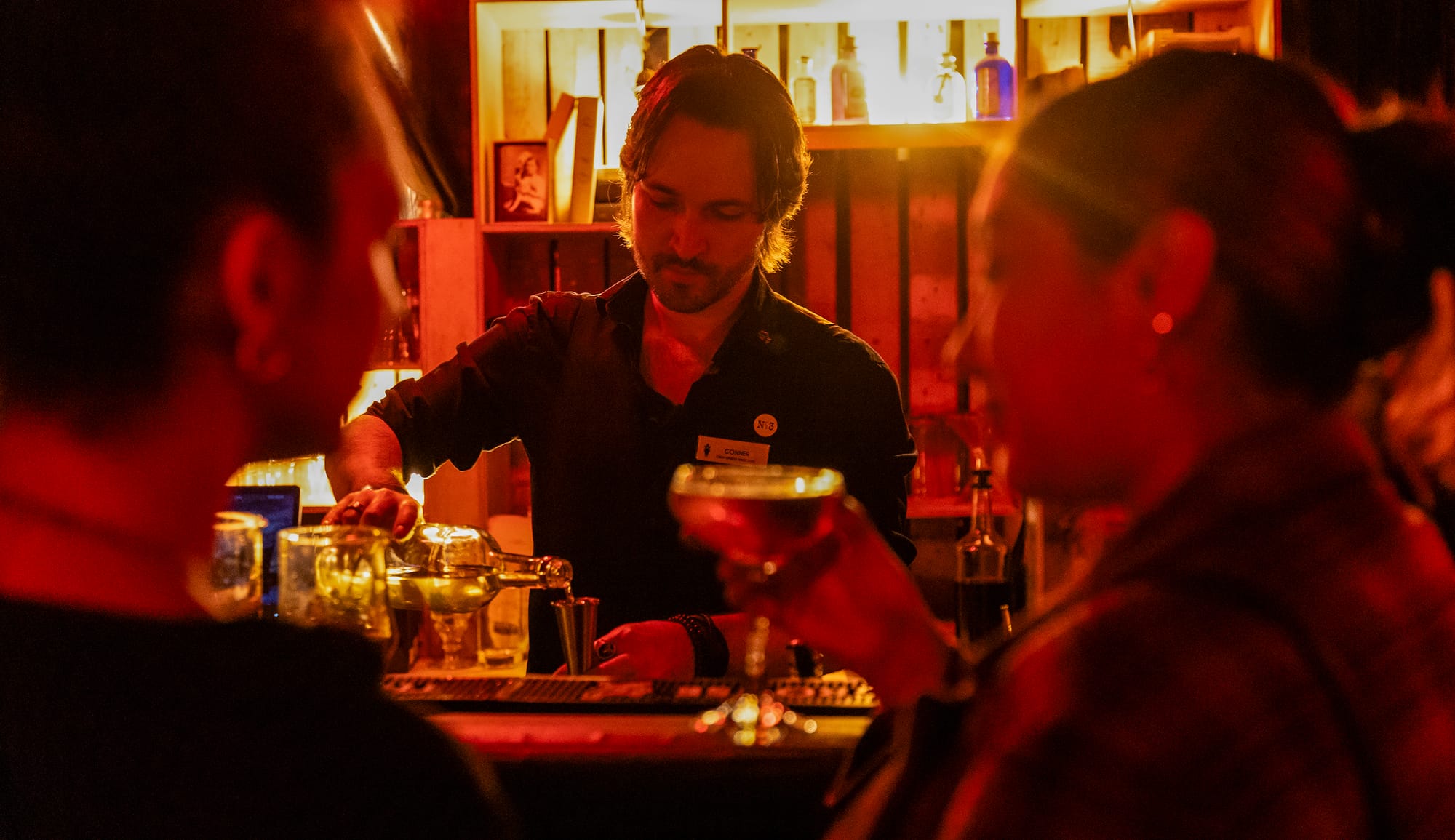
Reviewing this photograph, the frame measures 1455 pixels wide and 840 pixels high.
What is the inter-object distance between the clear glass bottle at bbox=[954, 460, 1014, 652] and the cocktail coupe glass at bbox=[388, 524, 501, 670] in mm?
898

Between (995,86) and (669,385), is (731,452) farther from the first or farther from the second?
(995,86)

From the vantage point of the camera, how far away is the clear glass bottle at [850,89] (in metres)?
3.13

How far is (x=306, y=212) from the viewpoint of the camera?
2.09ft

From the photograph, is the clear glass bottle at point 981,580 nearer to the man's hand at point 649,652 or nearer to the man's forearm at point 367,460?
the man's hand at point 649,652

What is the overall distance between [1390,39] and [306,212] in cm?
324

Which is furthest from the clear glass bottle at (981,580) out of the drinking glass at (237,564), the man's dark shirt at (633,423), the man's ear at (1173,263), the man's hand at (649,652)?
the man's ear at (1173,263)

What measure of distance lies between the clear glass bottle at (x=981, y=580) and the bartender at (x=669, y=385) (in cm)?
23

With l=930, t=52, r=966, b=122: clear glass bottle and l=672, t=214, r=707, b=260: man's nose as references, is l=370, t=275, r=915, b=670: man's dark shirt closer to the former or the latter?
l=672, t=214, r=707, b=260: man's nose

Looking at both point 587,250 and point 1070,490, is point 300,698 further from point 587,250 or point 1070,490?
point 587,250

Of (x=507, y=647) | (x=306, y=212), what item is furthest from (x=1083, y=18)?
(x=306, y=212)

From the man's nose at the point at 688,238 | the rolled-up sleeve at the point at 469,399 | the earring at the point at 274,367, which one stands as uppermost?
the man's nose at the point at 688,238

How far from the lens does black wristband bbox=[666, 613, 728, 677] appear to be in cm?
164

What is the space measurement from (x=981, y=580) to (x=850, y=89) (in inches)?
61.7

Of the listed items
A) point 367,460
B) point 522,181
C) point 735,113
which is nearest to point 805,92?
point 522,181
